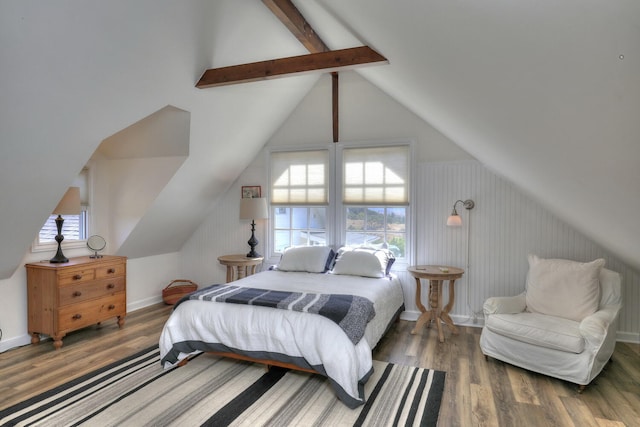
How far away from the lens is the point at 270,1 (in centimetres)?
298

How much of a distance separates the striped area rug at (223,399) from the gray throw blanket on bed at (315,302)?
48cm

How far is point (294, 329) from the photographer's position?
2.70m

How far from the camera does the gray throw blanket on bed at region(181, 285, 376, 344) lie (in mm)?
2641

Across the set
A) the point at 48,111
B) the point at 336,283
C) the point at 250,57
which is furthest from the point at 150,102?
the point at 336,283

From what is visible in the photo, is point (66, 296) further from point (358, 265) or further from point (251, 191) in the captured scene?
point (358, 265)

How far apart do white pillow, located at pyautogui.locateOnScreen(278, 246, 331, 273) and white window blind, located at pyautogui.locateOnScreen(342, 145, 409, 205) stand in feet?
2.44

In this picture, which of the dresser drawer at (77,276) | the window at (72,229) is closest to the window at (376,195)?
the dresser drawer at (77,276)

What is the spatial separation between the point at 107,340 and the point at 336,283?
235cm

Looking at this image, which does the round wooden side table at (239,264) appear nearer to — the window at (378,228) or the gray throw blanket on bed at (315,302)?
the window at (378,228)

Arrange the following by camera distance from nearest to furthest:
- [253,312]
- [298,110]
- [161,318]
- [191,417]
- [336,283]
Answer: [191,417], [253,312], [336,283], [161,318], [298,110]

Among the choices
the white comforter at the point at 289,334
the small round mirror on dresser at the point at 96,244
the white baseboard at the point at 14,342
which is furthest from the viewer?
the small round mirror on dresser at the point at 96,244

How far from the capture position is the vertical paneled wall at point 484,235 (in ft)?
12.7

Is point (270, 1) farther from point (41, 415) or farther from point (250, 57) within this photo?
point (41, 415)

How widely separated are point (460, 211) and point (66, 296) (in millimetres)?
4122
